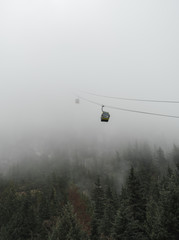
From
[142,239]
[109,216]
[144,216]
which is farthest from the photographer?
[109,216]

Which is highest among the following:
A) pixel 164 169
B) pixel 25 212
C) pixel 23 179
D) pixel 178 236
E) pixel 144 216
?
pixel 178 236

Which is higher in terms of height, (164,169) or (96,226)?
(96,226)

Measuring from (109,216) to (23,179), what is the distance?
176 meters

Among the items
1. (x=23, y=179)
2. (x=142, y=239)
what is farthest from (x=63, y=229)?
(x=23, y=179)

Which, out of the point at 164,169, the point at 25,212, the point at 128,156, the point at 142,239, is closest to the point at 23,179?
the point at 128,156

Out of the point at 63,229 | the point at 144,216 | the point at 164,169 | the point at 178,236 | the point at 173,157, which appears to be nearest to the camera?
the point at 178,236

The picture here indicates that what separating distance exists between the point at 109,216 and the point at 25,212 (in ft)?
70.4

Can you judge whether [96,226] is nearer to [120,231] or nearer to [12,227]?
[120,231]

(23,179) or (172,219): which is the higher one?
(172,219)

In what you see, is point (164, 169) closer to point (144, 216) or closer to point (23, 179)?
point (144, 216)

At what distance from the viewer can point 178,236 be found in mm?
17141

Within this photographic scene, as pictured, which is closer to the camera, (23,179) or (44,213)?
(44,213)

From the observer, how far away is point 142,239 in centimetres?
2216

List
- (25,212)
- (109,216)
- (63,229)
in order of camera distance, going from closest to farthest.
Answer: (63,229), (25,212), (109,216)
